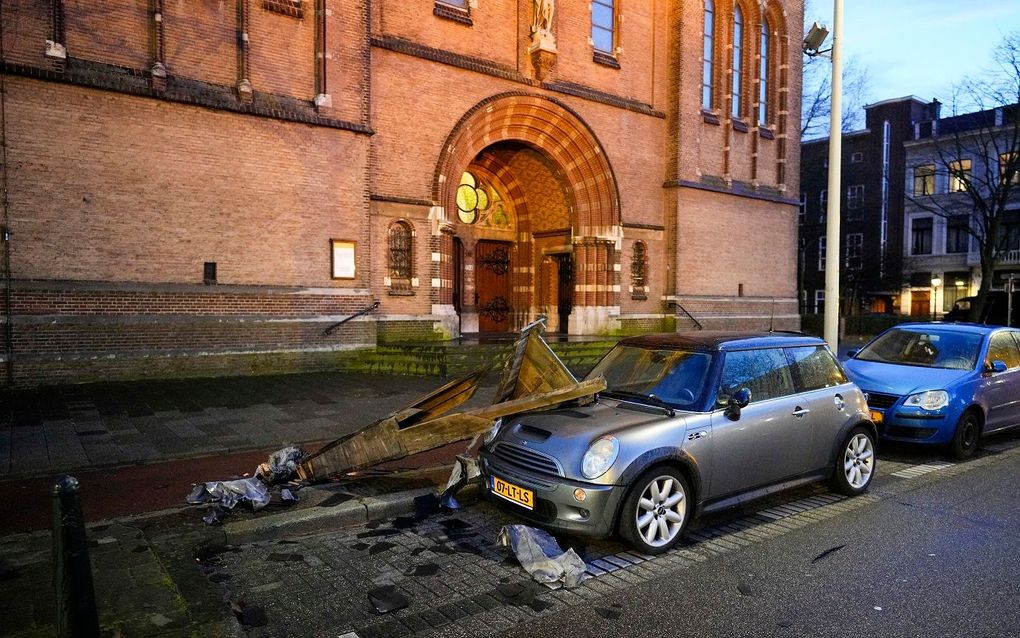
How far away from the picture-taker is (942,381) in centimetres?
797

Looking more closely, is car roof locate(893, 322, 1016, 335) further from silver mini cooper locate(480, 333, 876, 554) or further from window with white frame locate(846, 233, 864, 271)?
window with white frame locate(846, 233, 864, 271)

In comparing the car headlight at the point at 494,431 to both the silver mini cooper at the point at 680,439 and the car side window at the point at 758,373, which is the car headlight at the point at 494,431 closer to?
the silver mini cooper at the point at 680,439

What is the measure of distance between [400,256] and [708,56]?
13.0m

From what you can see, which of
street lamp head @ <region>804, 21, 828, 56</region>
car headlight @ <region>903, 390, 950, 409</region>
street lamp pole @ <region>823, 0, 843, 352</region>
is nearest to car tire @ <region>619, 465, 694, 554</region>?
car headlight @ <region>903, 390, 950, 409</region>

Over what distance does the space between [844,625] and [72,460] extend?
722cm

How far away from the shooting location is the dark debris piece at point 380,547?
484 centimetres

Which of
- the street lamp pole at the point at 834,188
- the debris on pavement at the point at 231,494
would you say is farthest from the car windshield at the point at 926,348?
the debris on pavement at the point at 231,494

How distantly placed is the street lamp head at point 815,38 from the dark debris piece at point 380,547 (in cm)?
1152

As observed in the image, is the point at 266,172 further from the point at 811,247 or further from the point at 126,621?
the point at 811,247

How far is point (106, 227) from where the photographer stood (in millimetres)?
11703

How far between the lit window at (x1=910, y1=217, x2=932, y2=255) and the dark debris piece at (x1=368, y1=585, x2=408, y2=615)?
165 ft

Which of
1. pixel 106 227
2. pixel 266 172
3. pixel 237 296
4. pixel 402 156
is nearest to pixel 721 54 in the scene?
pixel 402 156

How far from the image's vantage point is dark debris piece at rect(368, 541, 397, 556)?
484 centimetres

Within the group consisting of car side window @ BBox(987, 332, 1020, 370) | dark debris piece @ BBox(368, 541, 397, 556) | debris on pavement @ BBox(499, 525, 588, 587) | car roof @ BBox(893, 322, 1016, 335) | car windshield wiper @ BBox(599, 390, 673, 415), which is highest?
car roof @ BBox(893, 322, 1016, 335)
